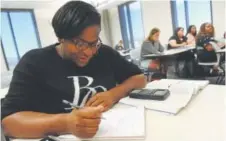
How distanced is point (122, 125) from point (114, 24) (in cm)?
789

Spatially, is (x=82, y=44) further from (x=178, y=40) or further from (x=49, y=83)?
(x=178, y=40)

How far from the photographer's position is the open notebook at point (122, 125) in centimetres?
64

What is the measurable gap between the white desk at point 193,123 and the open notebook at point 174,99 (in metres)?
0.02

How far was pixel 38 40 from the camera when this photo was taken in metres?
7.18

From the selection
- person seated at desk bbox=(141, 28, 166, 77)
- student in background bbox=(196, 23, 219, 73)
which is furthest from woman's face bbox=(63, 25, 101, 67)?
person seated at desk bbox=(141, 28, 166, 77)

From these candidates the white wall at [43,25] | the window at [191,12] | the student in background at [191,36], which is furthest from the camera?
the white wall at [43,25]

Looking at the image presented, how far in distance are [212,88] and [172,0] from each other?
5.73 metres

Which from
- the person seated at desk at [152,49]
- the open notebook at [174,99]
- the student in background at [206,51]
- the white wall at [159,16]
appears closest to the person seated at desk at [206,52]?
the student in background at [206,51]

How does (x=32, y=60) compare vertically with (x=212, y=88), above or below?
above

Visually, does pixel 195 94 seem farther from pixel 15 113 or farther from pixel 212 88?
pixel 15 113

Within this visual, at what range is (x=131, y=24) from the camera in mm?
7773

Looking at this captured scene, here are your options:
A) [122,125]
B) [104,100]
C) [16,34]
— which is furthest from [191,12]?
[122,125]

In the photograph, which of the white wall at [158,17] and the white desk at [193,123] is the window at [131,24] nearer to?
the white wall at [158,17]

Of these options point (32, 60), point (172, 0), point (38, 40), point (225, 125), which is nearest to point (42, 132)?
point (32, 60)
